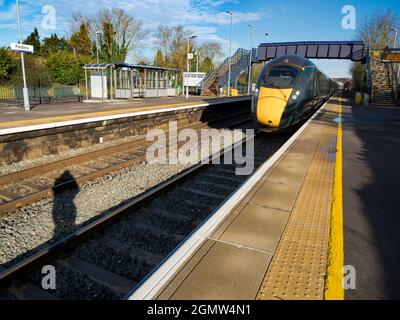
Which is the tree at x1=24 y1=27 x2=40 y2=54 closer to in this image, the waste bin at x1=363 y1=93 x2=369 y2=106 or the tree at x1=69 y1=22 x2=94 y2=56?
the tree at x1=69 y1=22 x2=94 y2=56

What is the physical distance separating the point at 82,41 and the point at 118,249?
50.9m

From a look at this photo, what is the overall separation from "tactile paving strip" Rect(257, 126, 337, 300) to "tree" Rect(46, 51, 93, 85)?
36.8 metres

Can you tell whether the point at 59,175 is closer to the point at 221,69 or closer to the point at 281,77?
the point at 281,77

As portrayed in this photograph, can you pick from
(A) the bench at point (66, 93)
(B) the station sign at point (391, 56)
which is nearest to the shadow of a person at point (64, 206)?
(A) the bench at point (66, 93)

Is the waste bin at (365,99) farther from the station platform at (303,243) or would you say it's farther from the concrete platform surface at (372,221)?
the station platform at (303,243)

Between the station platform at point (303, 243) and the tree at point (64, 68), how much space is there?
35.9m

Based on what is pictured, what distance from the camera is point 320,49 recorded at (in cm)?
3662

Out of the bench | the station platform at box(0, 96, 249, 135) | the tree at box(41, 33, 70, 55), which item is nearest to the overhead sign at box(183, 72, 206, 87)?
the bench

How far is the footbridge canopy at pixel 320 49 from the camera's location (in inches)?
1368

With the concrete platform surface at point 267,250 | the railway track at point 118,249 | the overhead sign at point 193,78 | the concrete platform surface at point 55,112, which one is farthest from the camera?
the overhead sign at point 193,78

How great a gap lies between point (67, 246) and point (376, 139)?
10209 mm

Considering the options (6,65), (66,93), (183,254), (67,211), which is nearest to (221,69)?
(66,93)

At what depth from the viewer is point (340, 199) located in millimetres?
4738

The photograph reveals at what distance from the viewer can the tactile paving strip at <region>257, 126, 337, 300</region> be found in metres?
2.62
